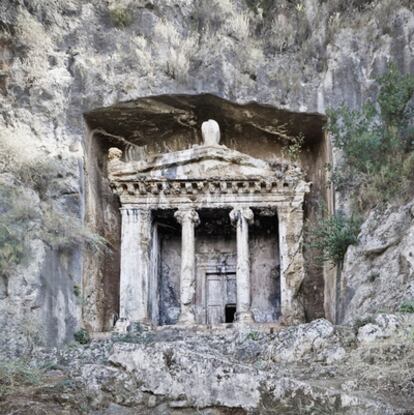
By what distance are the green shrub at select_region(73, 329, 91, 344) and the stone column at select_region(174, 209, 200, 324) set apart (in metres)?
1.86

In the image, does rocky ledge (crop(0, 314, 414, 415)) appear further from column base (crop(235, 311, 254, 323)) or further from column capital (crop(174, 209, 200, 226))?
column capital (crop(174, 209, 200, 226))

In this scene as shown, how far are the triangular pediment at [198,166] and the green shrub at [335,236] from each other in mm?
2010

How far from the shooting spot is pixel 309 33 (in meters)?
15.1

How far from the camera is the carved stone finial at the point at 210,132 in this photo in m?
14.3

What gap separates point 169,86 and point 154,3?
2249 mm

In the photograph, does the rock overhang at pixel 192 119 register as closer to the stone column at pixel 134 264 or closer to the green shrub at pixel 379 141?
the green shrub at pixel 379 141

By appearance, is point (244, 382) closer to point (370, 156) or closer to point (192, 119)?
point (370, 156)

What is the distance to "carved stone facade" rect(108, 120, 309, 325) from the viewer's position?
13688 millimetres

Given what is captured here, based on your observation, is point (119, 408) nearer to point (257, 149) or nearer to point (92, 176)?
point (92, 176)

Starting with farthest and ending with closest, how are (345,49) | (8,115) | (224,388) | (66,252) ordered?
(345,49) → (8,115) → (66,252) → (224,388)

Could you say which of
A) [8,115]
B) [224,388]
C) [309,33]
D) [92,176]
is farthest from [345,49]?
[224,388]

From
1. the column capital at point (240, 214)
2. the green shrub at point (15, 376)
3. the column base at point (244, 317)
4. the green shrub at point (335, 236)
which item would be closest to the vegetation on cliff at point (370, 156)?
the green shrub at point (335, 236)

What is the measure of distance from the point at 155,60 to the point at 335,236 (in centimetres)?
517

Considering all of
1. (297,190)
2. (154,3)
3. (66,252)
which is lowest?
(66,252)
